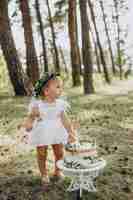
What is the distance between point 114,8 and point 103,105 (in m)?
34.5

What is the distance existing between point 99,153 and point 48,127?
264cm

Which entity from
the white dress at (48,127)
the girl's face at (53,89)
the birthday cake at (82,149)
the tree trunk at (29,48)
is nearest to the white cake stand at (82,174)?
the birthday cake at (82,149)

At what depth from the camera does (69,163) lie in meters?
6.56

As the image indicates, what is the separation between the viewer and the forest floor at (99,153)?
7102mm

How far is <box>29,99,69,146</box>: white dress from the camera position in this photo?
276 inches

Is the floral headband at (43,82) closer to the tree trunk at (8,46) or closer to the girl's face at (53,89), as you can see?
the girl's face at (53,89)

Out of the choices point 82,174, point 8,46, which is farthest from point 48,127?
point 8,46

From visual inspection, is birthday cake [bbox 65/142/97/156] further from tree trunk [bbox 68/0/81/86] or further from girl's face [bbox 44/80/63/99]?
tree trunk [bbox 68/0/81/86]

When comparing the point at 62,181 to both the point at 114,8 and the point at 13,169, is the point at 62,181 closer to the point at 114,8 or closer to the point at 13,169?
the point at 13,169

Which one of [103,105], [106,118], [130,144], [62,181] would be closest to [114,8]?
[103,105]

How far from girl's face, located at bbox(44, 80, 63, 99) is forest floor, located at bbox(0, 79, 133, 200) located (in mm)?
1315

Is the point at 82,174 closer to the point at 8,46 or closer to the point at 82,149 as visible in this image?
the point at 82,149

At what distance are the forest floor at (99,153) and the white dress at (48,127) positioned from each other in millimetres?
704

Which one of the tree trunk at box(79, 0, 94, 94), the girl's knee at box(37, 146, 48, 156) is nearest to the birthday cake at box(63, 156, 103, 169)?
the girl's knee at box(37, 146, 48, 156)
